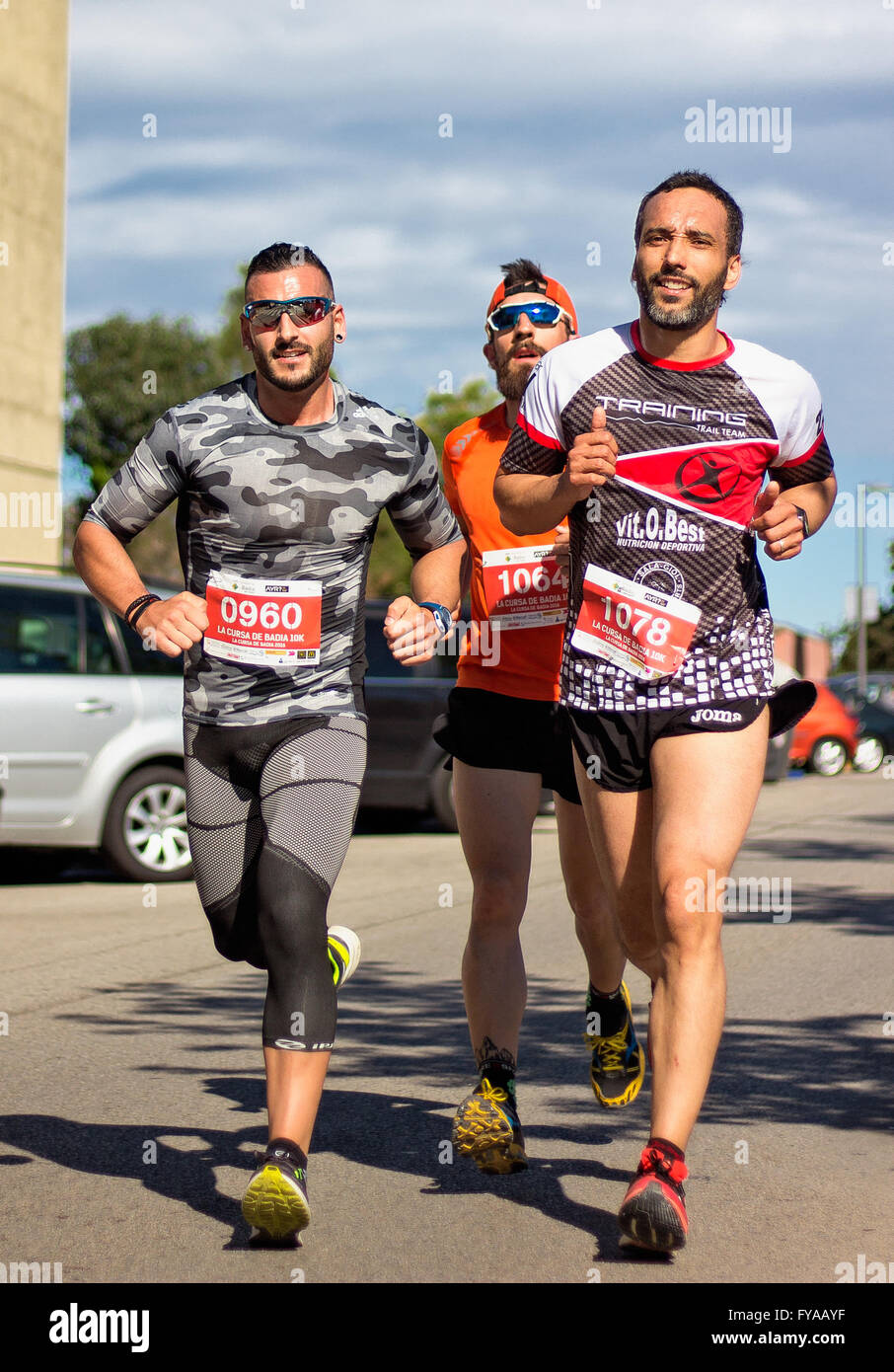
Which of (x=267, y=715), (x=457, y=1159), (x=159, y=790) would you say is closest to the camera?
(x=267, y=715)

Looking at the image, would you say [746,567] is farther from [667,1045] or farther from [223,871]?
[223,871]

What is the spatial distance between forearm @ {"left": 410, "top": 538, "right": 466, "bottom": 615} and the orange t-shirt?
8.8 inches

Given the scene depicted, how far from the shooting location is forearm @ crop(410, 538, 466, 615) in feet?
15.1

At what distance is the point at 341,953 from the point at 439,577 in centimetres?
99

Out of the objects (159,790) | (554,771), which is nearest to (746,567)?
(554,771)

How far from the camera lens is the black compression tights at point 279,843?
4.13m

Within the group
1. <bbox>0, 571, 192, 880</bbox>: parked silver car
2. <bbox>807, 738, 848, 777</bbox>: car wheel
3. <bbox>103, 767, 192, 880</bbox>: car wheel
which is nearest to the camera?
<bbox>0, 571, 192, 880</bbox>: parked silver car

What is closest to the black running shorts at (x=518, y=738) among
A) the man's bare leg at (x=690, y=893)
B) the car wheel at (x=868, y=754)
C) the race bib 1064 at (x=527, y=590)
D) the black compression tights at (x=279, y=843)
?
the race bib 1064 at (x=527, y=590)

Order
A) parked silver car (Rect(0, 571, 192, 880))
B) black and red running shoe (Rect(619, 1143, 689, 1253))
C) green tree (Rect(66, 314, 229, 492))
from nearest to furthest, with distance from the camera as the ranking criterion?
black and red running shoe (Rect(619, 1143, 689, 1253))
parked silver car (Rect(0, 571, 192, 880))
green tree (Rect(66, 314, 229, 492))

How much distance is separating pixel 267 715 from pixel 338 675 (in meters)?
0.22

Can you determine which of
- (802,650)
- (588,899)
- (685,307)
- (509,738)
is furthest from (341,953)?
(802,650)

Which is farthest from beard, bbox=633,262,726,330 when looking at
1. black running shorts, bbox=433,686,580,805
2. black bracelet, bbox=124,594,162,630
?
black bracelet, bbox=124,594,162,630

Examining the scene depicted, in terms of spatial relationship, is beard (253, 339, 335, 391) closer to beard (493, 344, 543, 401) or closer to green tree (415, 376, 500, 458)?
beard (493, 344, 543, 401)
